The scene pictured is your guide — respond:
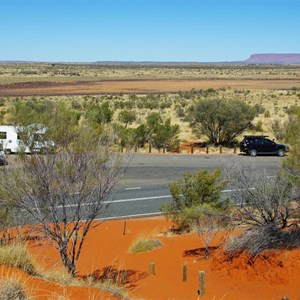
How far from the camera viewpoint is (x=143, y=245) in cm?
1700

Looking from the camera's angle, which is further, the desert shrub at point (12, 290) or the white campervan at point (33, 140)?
the white campervan at point (33, 140)

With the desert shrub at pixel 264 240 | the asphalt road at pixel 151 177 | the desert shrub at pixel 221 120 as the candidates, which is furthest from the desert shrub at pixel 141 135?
the desert shrub at pixel 264 240

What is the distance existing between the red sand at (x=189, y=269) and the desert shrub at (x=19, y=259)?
4.95 feet

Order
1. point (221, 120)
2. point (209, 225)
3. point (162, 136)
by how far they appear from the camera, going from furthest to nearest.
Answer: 1. point (221, 120)
2. point (162, 136)
3. point (209, 225)

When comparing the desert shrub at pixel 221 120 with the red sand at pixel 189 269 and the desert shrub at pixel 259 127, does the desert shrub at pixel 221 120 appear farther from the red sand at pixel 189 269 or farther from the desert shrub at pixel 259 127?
the red sand at pixel 189 269

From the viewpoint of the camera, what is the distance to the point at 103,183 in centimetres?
1347

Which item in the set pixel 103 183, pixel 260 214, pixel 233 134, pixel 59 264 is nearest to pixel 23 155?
pixel 103 183

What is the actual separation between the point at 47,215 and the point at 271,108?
51107 mm

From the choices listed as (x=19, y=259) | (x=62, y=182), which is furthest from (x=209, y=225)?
(x=19, y=259)

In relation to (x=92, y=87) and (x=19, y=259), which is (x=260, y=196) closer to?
(x=19, y=259)

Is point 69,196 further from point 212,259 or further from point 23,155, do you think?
point 212,259

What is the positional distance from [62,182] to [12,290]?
5425 millimetres

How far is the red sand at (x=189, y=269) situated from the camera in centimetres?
1319

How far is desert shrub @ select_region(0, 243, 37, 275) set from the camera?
1077 centimetres
